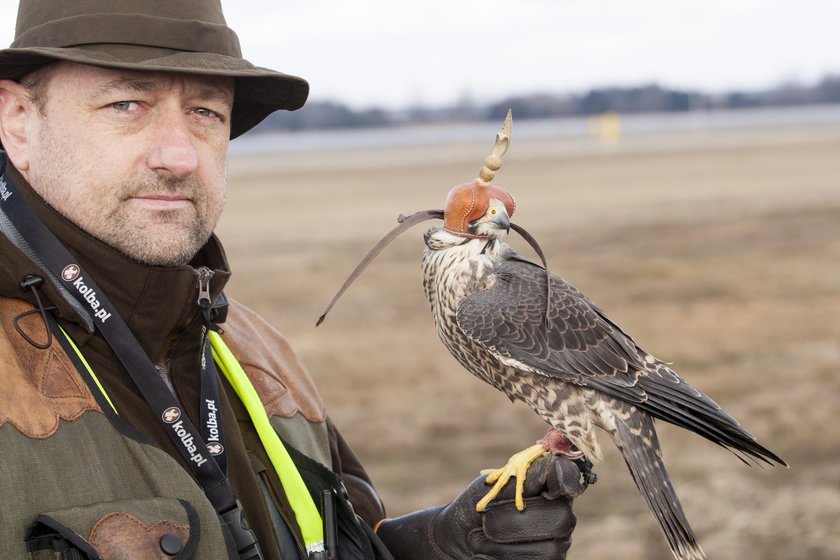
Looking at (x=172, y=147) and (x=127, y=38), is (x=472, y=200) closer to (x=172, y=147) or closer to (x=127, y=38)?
(x=172, y=147)

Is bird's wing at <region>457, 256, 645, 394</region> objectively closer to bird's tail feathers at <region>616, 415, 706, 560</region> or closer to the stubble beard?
bird's tail feathers at <region>616, 415, 706, 560</region>

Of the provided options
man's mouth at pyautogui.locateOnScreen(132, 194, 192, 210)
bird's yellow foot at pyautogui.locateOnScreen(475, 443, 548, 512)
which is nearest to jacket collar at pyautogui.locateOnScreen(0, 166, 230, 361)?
man's mouth at pyautogui.locateOnScreen(132, 194, 192, 210)

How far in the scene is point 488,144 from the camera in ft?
170

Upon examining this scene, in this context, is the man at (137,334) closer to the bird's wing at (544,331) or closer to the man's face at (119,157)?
the man's face at (119,157)

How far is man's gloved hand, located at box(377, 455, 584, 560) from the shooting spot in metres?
2.56

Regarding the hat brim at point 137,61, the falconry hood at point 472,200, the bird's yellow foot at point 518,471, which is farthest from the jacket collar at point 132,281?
the bird's yellow foot at point 518,471

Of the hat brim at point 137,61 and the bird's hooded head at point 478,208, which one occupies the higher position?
the hat brim at point 137,61

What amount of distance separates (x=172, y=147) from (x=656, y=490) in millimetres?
1450

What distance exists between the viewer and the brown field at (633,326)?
6.84 m

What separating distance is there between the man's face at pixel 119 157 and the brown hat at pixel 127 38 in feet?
0.20

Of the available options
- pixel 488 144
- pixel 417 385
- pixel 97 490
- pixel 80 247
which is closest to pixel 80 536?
pixel 97 490

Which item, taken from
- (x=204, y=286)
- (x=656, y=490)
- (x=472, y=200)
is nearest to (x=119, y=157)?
(x=204, y=286)

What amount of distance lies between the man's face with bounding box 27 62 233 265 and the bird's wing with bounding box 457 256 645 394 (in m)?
0.75

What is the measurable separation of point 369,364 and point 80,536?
8.63 meters
